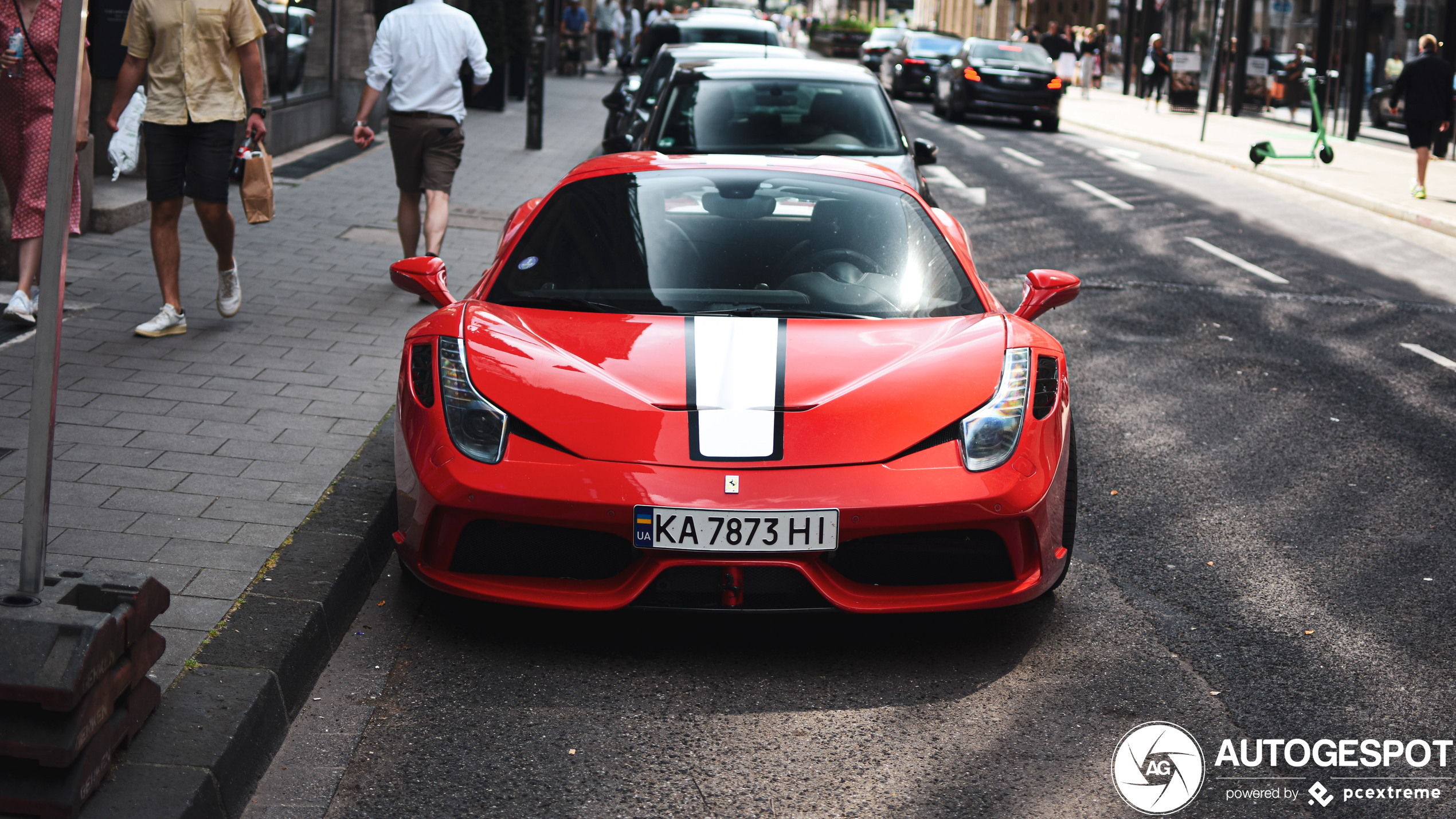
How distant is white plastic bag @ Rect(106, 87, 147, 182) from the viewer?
676cm

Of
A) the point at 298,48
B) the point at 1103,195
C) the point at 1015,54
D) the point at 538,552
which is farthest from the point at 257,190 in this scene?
the point at 1015,54

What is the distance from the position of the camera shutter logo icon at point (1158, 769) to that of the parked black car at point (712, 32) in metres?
13.5

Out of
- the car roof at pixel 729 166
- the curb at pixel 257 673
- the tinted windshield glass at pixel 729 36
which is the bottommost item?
the curb at pixel 257 673

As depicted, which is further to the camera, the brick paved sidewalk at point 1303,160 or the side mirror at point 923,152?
the brick paved sidewalk at point 1303,160

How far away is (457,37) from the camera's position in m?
8.29

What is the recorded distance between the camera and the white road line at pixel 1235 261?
11.0m

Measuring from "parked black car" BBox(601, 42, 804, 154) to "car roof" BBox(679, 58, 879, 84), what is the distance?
4.01 ft

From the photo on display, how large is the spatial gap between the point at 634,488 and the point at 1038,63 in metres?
24.0

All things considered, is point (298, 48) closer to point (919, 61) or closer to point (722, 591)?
point (722, 591)

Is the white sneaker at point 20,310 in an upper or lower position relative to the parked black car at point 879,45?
lower

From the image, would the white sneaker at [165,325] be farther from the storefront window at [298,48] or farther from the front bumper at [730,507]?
the storefront window at [298,48]

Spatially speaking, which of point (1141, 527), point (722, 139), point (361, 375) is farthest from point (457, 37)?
point (1141, 527)

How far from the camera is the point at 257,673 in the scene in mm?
3338

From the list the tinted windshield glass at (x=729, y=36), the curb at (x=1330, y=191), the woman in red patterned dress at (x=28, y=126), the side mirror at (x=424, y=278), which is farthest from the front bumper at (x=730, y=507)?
the tinted windshield glass at (x=729, y=36)
